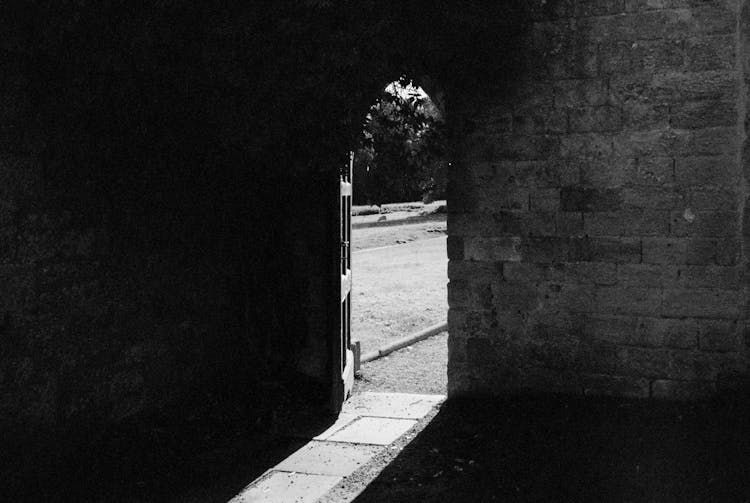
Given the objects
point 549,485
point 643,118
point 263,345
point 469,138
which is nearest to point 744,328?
point 643,118

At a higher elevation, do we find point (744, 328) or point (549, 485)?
point (744, 328)

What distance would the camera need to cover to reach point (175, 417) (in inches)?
236

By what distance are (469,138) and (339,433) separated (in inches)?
99.5

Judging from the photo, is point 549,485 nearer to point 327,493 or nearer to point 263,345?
point 327,493

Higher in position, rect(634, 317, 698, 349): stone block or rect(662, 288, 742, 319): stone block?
rect(662, 288, 742, 319): stone block

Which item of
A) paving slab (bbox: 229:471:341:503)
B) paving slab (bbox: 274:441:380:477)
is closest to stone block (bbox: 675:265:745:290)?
paving slab (bbox: 274:441:380:477)

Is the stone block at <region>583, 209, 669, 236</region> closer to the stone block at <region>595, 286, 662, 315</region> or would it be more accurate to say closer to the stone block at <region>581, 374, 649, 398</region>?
the stone block at <region>595, 286, 662, 315</region>

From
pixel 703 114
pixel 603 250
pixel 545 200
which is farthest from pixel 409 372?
pixel 703 114

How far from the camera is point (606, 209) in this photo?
6.00m

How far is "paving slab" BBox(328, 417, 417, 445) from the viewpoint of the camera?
234 inches

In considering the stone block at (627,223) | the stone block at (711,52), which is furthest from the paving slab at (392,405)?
the stone block at (711,52)

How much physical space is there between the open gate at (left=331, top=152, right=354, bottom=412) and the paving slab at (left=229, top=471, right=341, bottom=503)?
62.5 inches

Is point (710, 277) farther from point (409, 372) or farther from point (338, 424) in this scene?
point (409, 372)

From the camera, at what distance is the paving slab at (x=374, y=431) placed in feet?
19.5
